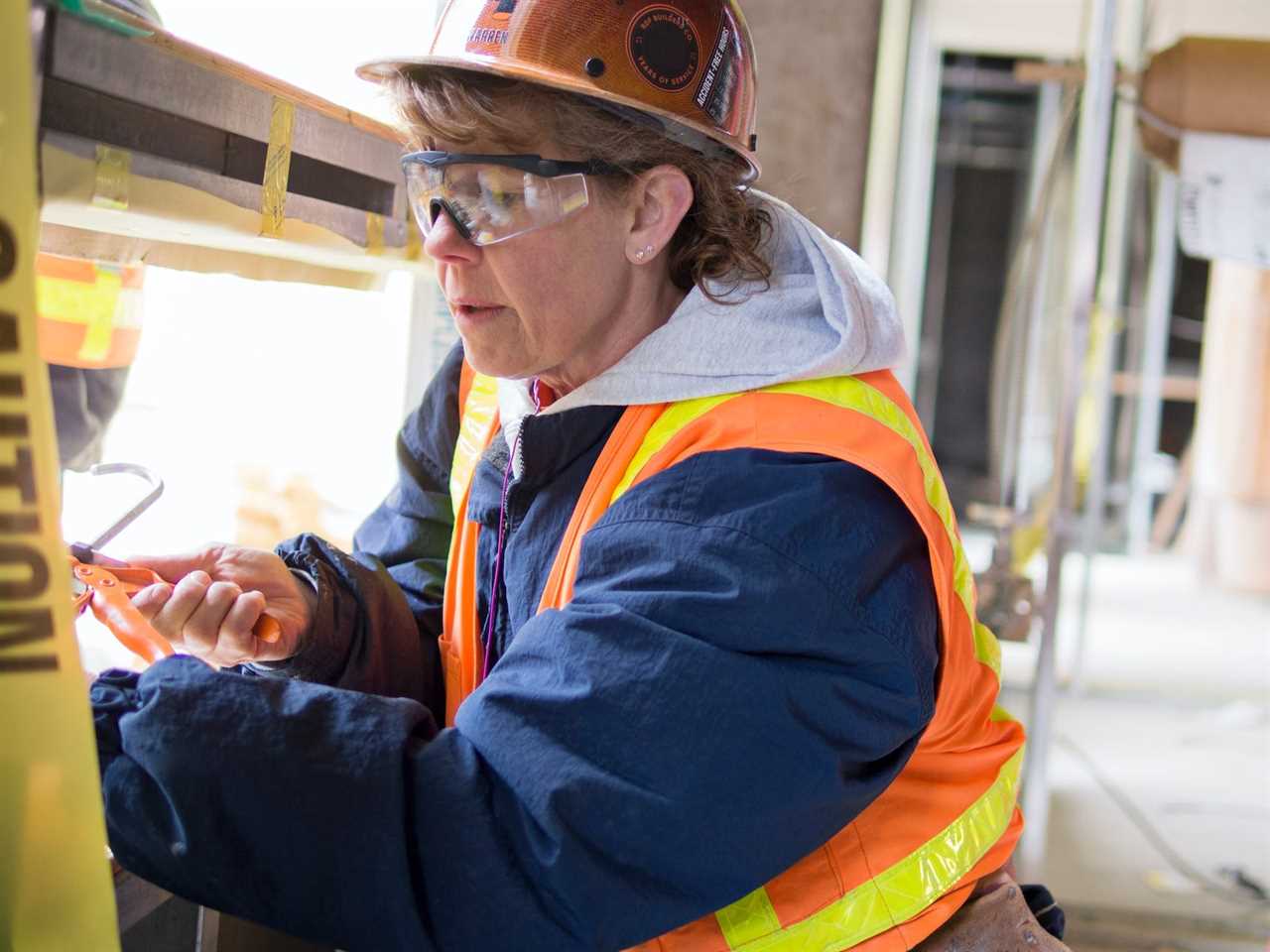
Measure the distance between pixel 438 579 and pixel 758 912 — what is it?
700 millimetres

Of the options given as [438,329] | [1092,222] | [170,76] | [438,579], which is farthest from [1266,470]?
[170,76]

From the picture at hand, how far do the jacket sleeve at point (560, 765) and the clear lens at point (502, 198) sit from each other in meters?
0.40

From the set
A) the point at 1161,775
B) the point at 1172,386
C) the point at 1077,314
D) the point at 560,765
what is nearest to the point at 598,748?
the point at 560,765

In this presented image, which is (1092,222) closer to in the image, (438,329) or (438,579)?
(438,329)

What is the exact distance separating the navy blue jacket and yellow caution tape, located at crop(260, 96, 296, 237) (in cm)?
51

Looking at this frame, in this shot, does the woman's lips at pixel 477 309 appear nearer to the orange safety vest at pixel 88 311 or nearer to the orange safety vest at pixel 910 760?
the orange safety vest at pixel 910 760

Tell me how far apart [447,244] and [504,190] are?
79 millimetres

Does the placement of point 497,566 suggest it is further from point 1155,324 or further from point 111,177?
point 1155,324

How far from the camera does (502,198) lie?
1.34 meters

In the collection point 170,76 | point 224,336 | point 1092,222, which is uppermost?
point 1092,222

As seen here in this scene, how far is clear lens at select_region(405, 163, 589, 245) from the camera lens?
1335mm

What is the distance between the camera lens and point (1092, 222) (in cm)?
324

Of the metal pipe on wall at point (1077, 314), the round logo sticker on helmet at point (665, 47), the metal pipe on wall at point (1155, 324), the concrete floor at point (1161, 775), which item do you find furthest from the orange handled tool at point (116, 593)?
the metal pipe on wall at point (1155, 324)

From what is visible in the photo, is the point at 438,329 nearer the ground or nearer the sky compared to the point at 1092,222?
nearer the ground
